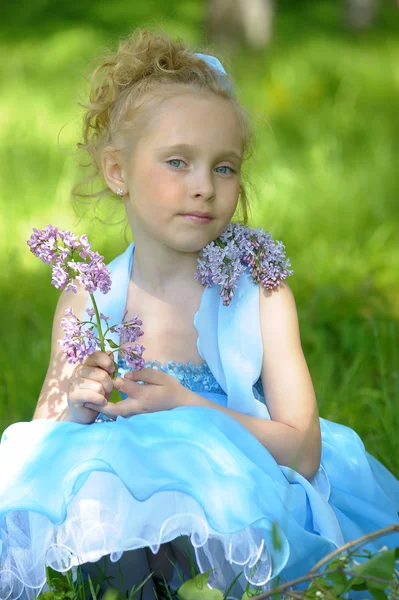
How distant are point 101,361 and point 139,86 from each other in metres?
0.76

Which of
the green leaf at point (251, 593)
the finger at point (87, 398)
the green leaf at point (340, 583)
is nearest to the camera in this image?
the green leaf at point (340, 583)

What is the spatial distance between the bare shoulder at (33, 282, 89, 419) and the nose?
0.47 m

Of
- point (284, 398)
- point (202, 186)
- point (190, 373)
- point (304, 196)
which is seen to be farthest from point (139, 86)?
point (304, 196)

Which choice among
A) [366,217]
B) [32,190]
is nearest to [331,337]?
[366,217]

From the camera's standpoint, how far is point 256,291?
2.34 meters

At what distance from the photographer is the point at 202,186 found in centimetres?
223

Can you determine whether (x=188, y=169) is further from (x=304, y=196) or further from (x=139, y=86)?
(x=304, y=196)

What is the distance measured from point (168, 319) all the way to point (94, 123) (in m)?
0.66

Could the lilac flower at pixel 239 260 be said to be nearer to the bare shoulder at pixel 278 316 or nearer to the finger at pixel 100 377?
the bare shoulder at pixel 278 316

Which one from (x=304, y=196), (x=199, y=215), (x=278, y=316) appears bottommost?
(x=278, y=316)

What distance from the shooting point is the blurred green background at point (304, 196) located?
353 centimetres

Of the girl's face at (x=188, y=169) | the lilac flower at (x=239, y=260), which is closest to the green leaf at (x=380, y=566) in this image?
the lilac flower at (x=239, y=260)

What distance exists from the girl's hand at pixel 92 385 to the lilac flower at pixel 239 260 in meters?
0.39

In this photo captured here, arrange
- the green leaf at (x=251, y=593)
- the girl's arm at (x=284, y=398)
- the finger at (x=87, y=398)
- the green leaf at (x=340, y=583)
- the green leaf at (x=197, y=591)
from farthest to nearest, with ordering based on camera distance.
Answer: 1. the girl's arm at (x=284, y=398)
2. the finger at (x=87, y=398)
3. the green leaf at (x=251, y=593)
4. the green leaf at (x=197, y=591)
5. the green leaf at (x=340, y=583)
